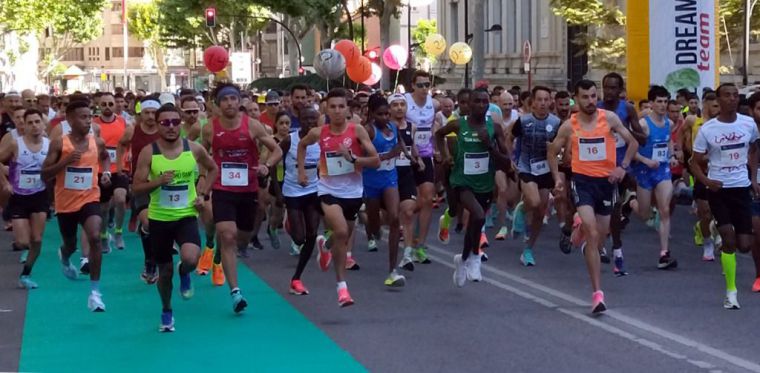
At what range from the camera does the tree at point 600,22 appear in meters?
38.5

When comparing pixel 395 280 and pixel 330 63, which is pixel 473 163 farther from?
pixel 330 63

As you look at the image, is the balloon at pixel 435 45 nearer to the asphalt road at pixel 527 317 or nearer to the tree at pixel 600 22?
the tree at pixel 600 22

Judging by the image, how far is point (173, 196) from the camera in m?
10.3

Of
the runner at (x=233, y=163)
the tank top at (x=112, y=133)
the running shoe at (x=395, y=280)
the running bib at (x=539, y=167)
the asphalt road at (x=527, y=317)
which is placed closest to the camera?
the asphalt road at (x=527, y=317)

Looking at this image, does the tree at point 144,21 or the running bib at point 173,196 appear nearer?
the running bib at point 173,196

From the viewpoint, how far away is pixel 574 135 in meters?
11.4

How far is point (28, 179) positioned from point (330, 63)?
49.5 ft

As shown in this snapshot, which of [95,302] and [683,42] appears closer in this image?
[95,302]

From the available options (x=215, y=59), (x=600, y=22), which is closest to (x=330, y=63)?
(x=215, y=59)

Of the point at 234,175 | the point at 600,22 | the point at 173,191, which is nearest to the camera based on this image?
the point at 173,191

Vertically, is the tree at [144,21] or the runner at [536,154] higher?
the tree at [144,21]

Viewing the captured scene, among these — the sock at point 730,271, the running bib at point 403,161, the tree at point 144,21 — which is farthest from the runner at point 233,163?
the tree at point 144,21

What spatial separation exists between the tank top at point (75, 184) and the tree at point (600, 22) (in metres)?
27.8

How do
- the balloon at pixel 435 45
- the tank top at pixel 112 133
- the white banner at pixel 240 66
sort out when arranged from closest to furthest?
the tank top at pixel 112 133 → the balloon at pixel 435 45 → the white banner at pixel 240 66
